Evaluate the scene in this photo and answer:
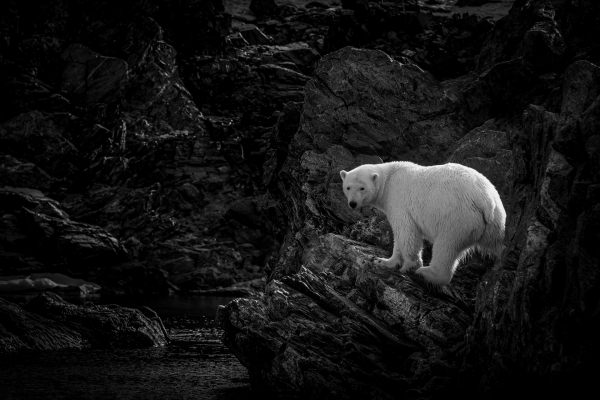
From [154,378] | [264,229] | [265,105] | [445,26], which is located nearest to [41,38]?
[265,105]

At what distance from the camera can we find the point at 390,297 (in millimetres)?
13570

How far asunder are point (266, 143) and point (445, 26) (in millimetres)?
27945

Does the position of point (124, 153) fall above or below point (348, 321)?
below

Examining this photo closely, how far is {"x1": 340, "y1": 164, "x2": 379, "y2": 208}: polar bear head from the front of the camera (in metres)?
14.8

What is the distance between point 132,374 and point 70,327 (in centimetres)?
583

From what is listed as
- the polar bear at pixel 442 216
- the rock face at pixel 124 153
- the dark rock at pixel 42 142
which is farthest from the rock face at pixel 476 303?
the dark rock at pixel 42 142

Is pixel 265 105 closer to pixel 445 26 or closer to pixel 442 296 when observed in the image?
pixel 445 26

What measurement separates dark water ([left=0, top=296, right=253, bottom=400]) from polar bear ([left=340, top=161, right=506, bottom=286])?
220 inches

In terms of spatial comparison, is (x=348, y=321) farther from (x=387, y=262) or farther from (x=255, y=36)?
(x=255, y=36)

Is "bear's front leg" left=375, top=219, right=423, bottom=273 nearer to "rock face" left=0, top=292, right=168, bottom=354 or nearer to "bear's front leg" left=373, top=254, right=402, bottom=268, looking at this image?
"bear's front leg" left=373, top=254, right=402, bottom=268

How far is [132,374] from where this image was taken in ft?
58.9

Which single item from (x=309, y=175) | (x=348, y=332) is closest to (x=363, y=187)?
(x=348, y=332)

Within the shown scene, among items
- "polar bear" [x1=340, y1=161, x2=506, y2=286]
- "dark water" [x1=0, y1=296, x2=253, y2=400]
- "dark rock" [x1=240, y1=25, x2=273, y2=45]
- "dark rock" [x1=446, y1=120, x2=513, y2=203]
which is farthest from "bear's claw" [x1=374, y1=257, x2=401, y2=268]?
"dark rock" [x1=240, y1=25, x2=273, y2=45]

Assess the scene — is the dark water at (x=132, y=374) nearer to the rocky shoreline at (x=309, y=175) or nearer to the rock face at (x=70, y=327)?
the rock face at (x=70, y=327)
